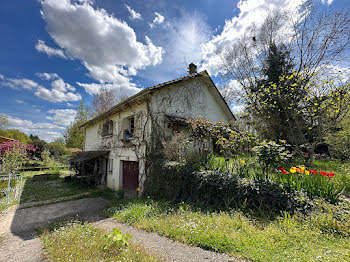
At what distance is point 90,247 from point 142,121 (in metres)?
5.53

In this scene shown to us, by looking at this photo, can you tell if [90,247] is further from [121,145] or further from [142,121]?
[121,145]

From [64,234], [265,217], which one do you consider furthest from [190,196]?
[64,234]

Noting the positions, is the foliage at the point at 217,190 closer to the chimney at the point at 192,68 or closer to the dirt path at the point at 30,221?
the dirt path at the point at 30,221

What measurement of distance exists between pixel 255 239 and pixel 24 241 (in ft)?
19.1

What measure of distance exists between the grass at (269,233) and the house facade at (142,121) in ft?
12.7

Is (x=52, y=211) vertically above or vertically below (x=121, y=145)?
below

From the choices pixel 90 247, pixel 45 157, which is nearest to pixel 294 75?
pixel 90 247

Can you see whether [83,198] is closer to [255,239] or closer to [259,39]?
[255,239]

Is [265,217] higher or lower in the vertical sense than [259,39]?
lower

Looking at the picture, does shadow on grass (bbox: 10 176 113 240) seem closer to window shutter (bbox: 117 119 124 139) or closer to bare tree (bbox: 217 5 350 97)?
window shutter (bbox: 117 119 124 139)

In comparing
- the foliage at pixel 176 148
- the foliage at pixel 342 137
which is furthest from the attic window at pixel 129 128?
the foliage at pixel 342 137

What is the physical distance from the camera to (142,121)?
7.95 meters

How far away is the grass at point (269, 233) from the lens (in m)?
2.71

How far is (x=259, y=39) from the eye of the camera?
1363 centimetres
